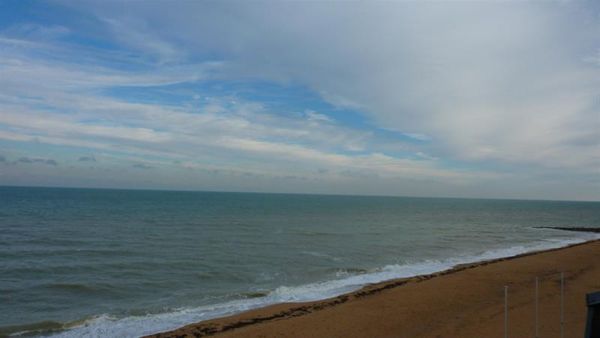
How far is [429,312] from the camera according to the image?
14930mm

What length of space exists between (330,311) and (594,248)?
105ft

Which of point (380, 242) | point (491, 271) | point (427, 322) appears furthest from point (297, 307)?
point (380, 242)

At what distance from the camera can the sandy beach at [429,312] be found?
12852 mm

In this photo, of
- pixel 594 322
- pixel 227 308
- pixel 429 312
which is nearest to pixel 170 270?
pixel 227 308

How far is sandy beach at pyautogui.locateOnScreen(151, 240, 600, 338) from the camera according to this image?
1285 centimetres

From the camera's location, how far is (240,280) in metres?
21.0

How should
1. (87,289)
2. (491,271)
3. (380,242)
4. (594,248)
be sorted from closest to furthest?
(87,289)
(491,271)
(594,248)
(380,242)

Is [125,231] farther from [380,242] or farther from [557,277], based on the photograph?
[557,277]

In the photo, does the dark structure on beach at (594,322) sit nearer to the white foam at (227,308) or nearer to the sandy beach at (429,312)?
the sandy beach at (429,312)

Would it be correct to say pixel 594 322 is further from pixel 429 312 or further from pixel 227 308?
pixel 227 308

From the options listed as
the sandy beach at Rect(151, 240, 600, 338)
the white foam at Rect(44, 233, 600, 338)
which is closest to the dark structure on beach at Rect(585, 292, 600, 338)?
the sandy beach at Rect(151, 240, 600, 338)

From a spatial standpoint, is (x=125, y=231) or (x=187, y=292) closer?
(x=187, y=292)

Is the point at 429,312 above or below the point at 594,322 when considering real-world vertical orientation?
below

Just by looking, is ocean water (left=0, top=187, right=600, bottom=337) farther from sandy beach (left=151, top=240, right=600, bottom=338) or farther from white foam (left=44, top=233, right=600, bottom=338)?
sandy beach (left=151, top=240, right=600, bottom=338)
